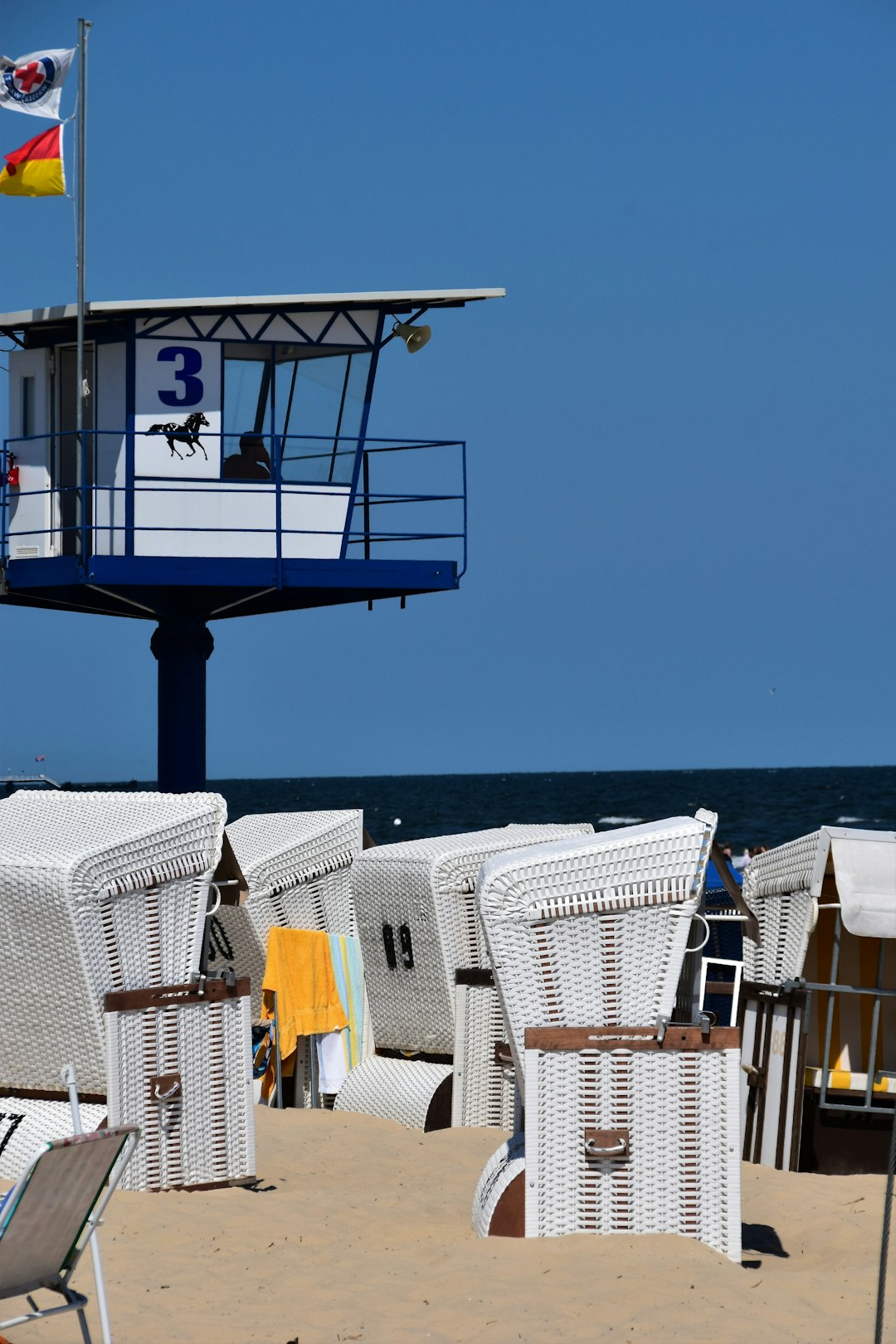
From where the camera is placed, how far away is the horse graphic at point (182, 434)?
56.0 ft

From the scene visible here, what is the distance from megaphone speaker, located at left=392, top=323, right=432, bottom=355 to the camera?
58.6 ft

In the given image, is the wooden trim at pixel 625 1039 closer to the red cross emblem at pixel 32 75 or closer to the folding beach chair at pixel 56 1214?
the folding beach chair at pixel 56 1214

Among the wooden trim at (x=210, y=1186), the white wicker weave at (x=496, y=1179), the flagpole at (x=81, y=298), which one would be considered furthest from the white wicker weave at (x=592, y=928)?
the flagpole at (x=81, y=298)

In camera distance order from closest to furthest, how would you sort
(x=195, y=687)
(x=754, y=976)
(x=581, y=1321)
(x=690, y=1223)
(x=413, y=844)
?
(x=581, y=1321), (x=690, y=1223), (x=754, y=976), (x=413, y=844), (x=195, y=687)

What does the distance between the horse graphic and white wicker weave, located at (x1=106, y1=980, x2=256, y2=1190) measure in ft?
31.2

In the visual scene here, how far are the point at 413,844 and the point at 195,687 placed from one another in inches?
313

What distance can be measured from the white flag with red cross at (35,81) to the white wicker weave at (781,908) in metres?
12.5

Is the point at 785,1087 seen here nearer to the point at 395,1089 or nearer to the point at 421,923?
the point at 421,923

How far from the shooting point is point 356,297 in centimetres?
1742

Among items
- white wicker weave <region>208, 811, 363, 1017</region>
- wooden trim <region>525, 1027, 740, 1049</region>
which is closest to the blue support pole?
white wicker weave <region>208, 811, 363, 1017</region>

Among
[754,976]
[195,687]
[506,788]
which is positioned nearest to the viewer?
[754,976]

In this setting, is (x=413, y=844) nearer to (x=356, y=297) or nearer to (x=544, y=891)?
(x=544, y=891)

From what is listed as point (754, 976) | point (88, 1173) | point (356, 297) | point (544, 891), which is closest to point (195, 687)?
point (356, 297)

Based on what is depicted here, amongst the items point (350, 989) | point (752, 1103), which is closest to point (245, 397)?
point (350, 989)
